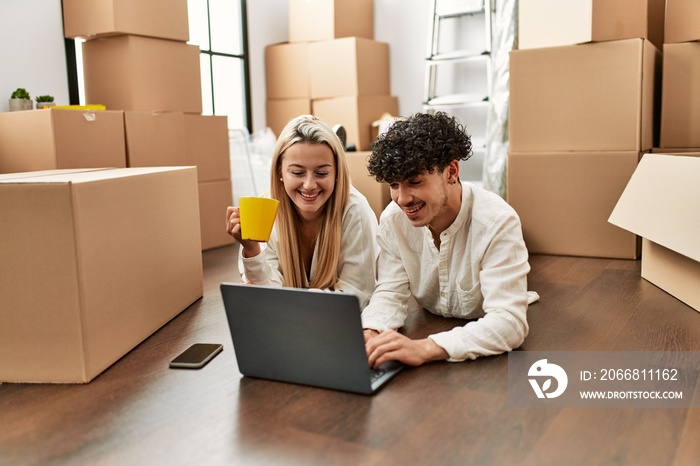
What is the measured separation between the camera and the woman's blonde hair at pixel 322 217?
5.97 ft

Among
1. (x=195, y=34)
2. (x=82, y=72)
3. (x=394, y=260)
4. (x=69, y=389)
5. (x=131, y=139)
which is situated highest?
(x=195, y=34)

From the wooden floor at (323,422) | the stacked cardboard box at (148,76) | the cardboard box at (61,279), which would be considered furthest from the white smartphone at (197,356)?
the stacked cardboard box at (148,76)

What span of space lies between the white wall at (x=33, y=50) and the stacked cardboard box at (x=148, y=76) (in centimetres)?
9

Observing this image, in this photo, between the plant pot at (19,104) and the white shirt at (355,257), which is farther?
the plant pot at (19,104)

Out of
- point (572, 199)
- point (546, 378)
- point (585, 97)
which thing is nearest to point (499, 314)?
point (546, 378)

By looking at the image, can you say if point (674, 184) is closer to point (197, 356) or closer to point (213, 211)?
point (197, 356)

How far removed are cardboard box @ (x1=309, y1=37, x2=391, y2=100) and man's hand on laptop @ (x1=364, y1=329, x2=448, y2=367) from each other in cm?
289

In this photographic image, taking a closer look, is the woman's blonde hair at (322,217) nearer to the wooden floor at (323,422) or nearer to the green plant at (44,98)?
the wooden floor at (323,422)

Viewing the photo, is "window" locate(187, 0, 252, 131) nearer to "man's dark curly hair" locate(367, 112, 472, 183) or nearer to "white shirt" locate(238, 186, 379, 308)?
"white shirt" locate(238, 186, 379, 308)

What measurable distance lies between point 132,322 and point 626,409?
1138 mm

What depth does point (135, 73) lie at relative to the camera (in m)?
2.88

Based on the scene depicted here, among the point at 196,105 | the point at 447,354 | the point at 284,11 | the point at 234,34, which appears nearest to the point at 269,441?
the point at 447,354

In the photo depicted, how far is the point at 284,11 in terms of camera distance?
15.0 feet

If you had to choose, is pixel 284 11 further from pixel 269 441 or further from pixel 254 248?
pixel 269 441
